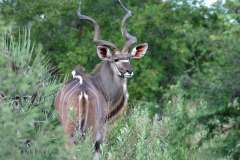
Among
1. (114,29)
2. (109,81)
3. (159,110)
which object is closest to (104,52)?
(109,81)

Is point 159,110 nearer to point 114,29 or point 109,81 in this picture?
point 109,81

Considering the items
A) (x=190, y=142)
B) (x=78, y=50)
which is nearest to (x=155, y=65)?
(x=78, y=50)

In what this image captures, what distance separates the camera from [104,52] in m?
10.9

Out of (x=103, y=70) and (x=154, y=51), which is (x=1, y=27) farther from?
(x=154, y=51)

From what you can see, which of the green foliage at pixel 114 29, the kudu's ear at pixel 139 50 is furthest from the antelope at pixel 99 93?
the green foliage at pixel 114 29

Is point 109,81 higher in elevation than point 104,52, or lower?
lower

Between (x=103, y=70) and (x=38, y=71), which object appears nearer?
(x=38, y=71)

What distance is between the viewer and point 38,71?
191 inches

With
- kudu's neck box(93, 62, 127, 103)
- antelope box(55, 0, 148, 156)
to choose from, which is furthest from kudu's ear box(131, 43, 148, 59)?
kudu's neck box(93, 62, 127, 103)

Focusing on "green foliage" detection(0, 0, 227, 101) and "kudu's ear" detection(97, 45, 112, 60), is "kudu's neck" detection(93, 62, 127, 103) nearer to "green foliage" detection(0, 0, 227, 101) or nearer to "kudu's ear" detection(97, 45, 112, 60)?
"kudu's ear" detection(97, 45, 112, 60)

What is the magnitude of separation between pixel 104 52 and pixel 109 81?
13.8 inches

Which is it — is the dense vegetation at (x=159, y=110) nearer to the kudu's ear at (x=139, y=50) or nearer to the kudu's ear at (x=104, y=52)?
the kudu's ear at (x=104, y=52)

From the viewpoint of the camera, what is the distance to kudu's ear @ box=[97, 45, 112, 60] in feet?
35.6

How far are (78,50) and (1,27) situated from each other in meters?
14.5
